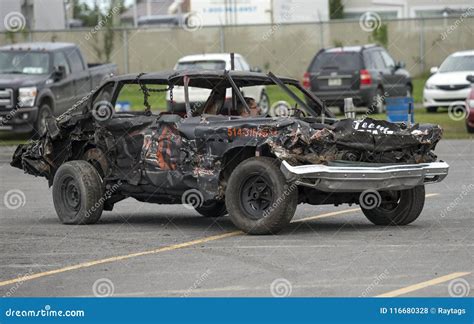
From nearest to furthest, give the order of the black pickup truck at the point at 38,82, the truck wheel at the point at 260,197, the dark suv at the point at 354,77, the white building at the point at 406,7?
the truck wheel at the point at 260,197 < the black pickup truck at the point at 38,82 < the dark suv at the point at 354,77 < the white building at the point at 406,7

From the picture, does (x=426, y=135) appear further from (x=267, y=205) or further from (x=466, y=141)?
(x=466, y=141)

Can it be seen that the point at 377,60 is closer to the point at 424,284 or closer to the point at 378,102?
the point at 378,102

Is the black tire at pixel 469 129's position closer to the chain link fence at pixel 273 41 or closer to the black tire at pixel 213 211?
the black tire at pixel 213 211

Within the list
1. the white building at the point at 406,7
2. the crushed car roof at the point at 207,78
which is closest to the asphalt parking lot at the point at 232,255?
the crushed car roof at the point at 207,78

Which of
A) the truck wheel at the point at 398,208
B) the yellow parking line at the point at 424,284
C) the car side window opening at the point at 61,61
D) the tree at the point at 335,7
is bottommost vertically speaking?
the truck wheel at the point at 398,208

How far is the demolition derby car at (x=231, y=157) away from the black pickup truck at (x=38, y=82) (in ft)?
39.7

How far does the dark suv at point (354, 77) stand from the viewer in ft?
114

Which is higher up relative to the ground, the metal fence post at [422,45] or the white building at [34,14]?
the white building at [34,14]

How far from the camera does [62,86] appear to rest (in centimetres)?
2864

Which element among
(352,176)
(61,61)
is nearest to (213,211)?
(352,176)

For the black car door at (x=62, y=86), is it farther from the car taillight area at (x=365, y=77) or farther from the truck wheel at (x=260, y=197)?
the truck wheel at (x=260, y=197)

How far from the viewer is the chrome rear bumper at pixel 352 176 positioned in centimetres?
1234

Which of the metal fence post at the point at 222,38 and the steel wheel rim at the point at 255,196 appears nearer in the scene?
the steel wheel rim at the point at 255,196

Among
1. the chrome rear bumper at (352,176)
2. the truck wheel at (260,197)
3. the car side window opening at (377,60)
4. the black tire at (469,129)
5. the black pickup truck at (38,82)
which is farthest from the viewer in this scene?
the car side window opening at (377,60)
